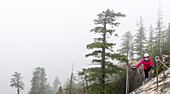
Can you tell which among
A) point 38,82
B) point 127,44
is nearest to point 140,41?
point 127,44

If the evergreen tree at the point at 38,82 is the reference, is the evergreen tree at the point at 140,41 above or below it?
above

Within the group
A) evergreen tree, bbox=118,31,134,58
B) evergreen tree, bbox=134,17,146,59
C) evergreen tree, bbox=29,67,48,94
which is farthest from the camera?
evergreen tree, bbox=29,67,48,94

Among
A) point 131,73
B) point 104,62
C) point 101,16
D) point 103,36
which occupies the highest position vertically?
point 101,16

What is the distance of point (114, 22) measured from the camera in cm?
1249

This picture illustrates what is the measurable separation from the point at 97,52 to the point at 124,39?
21.1 metres

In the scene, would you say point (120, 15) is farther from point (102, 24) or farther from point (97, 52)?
point (97, 52)

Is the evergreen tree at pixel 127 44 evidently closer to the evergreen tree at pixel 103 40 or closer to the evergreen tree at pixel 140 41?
the evergreen tree at pixel 140 41

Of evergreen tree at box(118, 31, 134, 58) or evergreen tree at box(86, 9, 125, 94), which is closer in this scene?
evergreen tree at box(86, 9, 125, 94)

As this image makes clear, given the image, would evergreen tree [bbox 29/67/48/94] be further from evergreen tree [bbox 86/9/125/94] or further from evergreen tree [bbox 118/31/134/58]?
evergreen tree [bbox 86/9/125/94]

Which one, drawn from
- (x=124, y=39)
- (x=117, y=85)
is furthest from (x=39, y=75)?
(x=124, y=39)

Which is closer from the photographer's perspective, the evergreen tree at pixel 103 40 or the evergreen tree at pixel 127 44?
the evergreen tree at pixel 103 40

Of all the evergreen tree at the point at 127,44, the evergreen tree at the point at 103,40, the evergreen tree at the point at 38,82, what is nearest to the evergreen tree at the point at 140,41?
the evergreen tree at the point at 127,44

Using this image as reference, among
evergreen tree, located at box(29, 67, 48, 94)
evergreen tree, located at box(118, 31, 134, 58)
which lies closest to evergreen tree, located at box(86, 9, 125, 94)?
evergreen tree, located at box(118, 31, 134, 58)

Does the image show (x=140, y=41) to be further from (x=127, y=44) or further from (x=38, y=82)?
(x=38, y=82)
